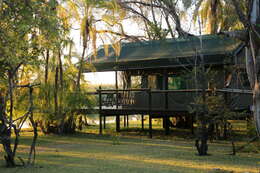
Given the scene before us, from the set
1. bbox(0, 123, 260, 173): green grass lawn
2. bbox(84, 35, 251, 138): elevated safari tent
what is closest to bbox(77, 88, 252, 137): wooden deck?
bbox(84, 35, 251, 138): elevated safari tent

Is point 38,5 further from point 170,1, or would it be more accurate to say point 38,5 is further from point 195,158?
point 195,158

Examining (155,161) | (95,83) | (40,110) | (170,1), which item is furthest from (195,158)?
(95,83)

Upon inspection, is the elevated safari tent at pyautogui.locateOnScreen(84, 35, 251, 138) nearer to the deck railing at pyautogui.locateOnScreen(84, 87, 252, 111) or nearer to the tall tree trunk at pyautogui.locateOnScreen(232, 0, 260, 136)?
the deck railing at pyautogui.locateOnScreen(84, 87, 252, 111)

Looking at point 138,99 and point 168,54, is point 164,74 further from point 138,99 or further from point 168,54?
point 138,99

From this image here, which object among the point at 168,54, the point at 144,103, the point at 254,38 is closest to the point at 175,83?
the point at 168,54

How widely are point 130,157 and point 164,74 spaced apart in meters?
9.37

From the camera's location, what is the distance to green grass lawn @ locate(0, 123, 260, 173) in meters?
9.26

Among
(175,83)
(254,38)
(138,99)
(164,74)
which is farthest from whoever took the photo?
(175,83)

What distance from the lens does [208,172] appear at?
8695mm

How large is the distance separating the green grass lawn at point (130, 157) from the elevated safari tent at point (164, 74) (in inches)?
105

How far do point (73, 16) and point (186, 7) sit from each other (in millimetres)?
6483

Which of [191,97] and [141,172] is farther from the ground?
[191,97]

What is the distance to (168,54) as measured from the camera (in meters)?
19.4

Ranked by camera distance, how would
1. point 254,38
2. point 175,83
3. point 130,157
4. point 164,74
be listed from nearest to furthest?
point 254,38
point 130,157
point 164,74
point 175,83
